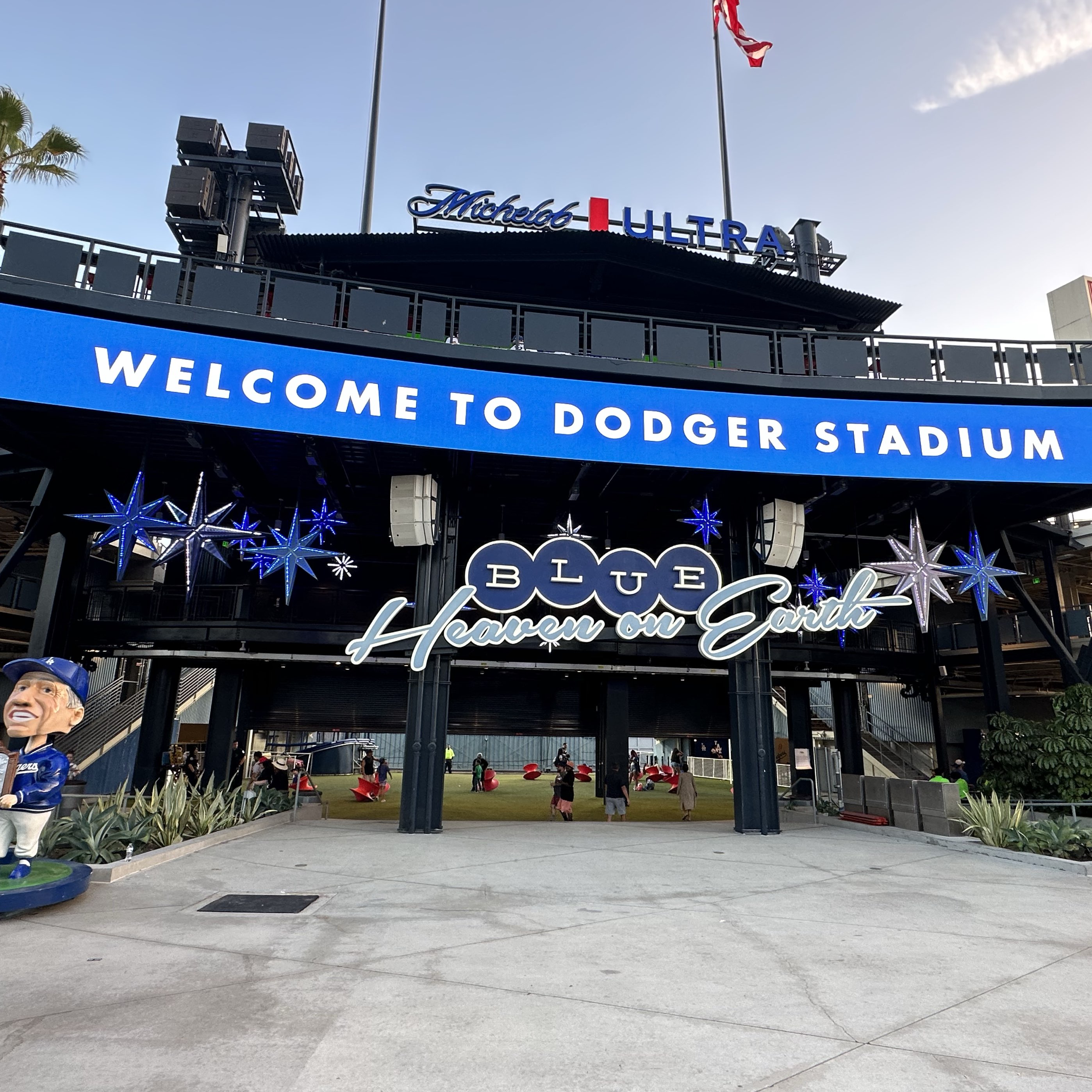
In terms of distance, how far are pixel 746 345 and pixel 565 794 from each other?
13.4m

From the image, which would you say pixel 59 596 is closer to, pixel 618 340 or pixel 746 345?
pixel 618 340

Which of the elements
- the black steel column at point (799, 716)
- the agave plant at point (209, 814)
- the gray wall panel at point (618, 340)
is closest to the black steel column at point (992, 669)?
the black steel column at point (799, 716)

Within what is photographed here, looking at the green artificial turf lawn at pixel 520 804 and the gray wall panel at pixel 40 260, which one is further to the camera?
the green artificial turf lawn at pixel 520 804

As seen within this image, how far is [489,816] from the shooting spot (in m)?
22.7

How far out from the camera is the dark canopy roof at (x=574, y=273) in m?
22.3

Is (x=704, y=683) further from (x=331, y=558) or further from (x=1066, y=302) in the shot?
(x=1066, y=302)

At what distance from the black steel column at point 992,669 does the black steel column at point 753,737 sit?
1053 cm

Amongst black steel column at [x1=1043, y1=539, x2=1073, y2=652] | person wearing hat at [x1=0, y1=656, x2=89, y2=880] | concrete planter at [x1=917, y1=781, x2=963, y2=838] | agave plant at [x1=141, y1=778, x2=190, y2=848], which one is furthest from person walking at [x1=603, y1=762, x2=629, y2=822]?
person wearing hat at [x1=0, y1=656, x2=89, y2=880]

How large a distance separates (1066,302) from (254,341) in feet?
83.8

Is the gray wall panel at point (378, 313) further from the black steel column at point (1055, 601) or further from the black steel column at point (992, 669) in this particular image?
the black steel column at point (1055, 601)

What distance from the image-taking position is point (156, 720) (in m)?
25.3

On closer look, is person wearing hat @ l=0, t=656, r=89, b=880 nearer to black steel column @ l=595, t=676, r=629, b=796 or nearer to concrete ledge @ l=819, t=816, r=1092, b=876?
concrete ledge @ l=819, t=816, r=1092, b=876

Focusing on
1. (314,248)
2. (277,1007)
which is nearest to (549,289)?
(314,248)

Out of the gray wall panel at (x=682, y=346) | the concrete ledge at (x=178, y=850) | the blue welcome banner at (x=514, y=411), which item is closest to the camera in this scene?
the concrete ledge at (x=178, y=850)
